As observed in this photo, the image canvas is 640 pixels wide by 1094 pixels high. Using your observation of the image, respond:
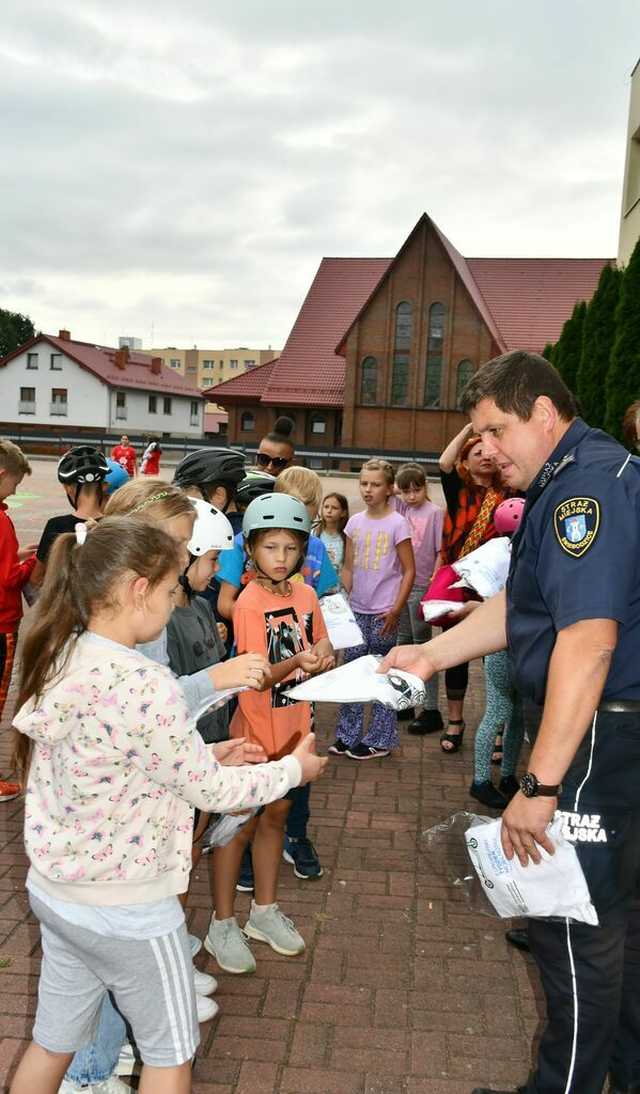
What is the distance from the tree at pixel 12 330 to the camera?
83.4m

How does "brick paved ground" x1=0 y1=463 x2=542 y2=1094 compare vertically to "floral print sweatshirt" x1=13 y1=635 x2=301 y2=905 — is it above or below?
below

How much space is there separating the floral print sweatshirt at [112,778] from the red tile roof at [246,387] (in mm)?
51650

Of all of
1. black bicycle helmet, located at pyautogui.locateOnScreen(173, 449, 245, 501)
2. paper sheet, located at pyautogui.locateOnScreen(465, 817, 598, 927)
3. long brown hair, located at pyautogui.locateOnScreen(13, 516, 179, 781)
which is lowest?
paper sheet, located at pyautogui.locateOnScreen(465, 817, 598, 927)

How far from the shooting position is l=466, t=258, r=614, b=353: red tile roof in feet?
166

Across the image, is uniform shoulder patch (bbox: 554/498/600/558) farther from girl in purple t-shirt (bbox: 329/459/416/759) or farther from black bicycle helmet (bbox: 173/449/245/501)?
girl in purple t-shirt (bbox: 329/459/416/759)

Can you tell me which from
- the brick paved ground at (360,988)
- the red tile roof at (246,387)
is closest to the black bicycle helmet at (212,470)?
the brick paved ground at (360,988)

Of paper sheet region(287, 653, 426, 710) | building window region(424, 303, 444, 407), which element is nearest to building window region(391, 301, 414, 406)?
building window region(424, 303, 444, 407)

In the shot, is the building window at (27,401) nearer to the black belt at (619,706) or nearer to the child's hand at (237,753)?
the child's hand at (237,753)

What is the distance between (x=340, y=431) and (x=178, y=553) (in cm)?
5089

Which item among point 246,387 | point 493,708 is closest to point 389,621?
point 493,708

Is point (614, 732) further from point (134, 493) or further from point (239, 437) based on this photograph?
point (239, 437)

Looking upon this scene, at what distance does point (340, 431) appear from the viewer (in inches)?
2076

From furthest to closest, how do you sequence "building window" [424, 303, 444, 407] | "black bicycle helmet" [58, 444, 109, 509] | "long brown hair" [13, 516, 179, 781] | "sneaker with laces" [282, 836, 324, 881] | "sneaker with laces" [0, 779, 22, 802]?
"building window" [424, 303, 444, 407], "sneaker with laces" [0, 779, 22, 802], "black bicycle helmet" [58, 444, 109, 509], "sneaker with laces" [282, 836, 324, 881], "long brown hair" [13, 516, 179, 781]

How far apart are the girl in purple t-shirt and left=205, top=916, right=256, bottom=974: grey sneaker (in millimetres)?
2604
